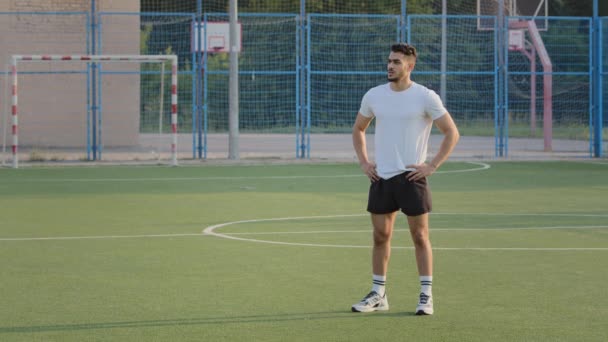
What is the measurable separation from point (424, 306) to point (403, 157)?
101 centimetres

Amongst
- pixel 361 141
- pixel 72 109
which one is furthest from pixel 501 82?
pixel 361 141

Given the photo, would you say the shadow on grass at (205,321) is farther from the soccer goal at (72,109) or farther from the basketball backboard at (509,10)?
the basketball backboard at (509,10)

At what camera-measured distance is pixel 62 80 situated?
30.0 meters

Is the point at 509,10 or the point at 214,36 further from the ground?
the point at 509,10

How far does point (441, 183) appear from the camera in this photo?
19.6 meters

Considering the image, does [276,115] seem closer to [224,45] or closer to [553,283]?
[224,45]

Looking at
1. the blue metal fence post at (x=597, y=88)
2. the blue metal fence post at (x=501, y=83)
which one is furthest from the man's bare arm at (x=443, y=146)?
the blue metal fence post at (x=597, y=88)

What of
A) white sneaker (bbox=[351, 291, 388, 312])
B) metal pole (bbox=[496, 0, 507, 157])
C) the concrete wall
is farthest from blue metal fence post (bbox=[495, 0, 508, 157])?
white sneaker (bbox=[351, 291, 388, 312])

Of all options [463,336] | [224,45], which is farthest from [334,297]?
[224,45]

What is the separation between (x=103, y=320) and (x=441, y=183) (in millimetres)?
12611

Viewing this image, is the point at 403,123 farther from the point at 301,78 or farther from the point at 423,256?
the point at 301,78

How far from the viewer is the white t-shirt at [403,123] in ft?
25.5

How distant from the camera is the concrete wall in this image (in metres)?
29.5

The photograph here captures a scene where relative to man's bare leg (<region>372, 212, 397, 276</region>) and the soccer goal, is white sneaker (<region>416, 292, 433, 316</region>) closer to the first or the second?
man's bare leg (<region>372, 212, 397, 276</region>)
